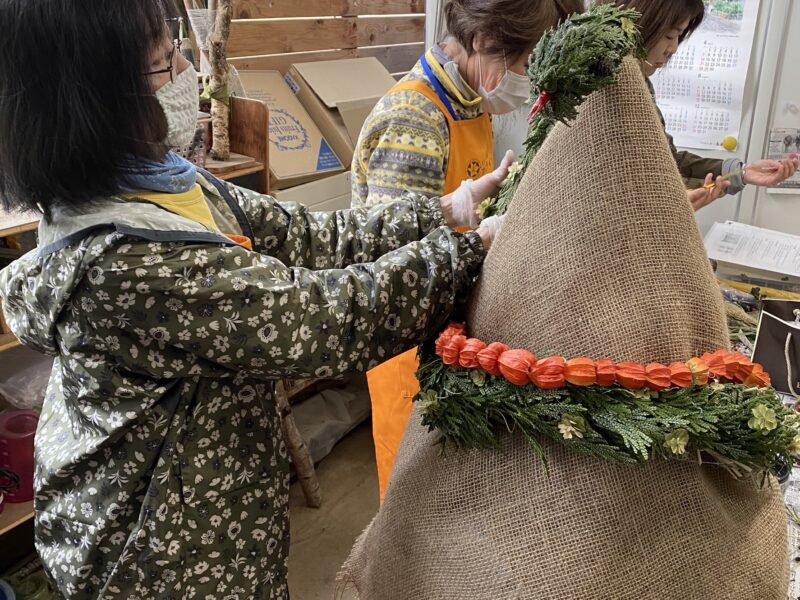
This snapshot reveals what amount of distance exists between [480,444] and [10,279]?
0.57 m

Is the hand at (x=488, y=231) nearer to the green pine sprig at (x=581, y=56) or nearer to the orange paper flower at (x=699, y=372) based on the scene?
the green pine sprig at (x=581, y=56)

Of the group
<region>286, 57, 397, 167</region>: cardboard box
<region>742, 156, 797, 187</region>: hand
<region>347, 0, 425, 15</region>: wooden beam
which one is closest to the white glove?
<region>742, 156, 797, 187</region>: hand

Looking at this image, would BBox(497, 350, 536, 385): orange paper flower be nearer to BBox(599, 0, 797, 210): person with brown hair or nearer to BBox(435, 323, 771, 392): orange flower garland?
BBox(435, 323, 771, 392): orange flower garland

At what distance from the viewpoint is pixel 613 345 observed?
1.86ft

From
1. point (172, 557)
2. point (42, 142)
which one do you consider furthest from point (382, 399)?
point (42, 142)

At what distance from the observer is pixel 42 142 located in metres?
0.67

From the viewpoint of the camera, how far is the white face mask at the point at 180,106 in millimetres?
746

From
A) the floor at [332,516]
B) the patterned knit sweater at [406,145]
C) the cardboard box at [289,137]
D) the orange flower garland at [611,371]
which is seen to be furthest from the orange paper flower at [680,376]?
the cardboard box at [289,137]

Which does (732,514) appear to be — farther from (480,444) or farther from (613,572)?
(480,444)

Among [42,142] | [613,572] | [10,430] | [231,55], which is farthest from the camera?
[231,55]

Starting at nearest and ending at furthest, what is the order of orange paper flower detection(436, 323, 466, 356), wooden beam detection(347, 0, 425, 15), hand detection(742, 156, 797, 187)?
orange paper flower detection(436, 323, 466, 356) → hand detection(742, 156, 797, 187) → wooden beam detection(347, 0, 425, 15)

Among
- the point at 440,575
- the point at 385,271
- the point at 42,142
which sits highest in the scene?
the point at 42,142

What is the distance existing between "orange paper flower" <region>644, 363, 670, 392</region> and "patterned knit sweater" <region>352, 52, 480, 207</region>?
657mm

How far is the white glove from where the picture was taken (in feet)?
3.05
